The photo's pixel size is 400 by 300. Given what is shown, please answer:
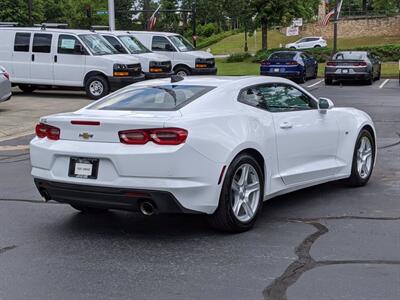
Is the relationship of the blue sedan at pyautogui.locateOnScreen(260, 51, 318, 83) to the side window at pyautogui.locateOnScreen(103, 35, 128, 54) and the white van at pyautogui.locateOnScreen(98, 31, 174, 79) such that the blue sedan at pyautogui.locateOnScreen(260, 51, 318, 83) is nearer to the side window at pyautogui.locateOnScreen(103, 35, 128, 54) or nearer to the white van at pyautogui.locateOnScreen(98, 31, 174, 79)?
the white van at pyautogui.locateOnScreen(98, 31, 174, 79)

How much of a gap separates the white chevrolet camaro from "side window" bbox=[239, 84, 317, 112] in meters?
0.02

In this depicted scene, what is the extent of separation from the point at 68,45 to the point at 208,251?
52.7ft

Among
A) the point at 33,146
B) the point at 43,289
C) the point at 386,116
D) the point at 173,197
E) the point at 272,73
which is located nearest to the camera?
the point at 43,289

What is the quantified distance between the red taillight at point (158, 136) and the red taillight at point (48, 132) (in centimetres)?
81

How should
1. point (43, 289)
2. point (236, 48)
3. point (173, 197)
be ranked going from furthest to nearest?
point (236, 48)
point (173, 197)
point (43, 289)

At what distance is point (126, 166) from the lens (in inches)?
214

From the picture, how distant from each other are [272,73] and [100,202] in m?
24.4

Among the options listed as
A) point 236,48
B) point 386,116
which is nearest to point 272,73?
point 386,116

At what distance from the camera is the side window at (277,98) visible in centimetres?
647

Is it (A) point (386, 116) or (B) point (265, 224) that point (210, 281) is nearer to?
(B) point (265, 224)

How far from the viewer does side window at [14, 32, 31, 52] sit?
20.8 metres

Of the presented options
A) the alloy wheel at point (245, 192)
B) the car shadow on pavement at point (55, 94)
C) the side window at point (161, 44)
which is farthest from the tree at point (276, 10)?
the alloy wheel at point (245, 192)

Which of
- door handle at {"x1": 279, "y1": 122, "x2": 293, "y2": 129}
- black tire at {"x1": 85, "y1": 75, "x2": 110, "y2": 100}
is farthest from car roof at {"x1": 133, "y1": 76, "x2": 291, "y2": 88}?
black tire at {"x1": 85, "y1": 75, "x2": 110, "y2": 100}

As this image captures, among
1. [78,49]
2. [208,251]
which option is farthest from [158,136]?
[78,49]
